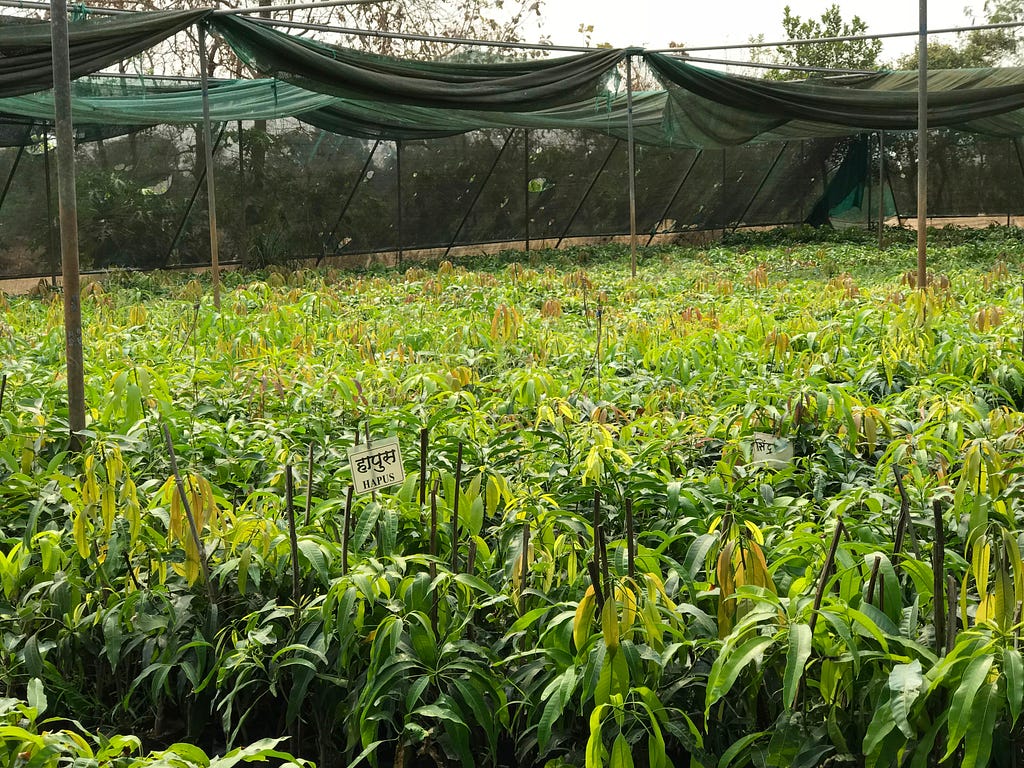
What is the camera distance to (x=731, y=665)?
1.68 meters

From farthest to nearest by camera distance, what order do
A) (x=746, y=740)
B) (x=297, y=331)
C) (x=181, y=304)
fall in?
(x=181, y=304) < (x=297, y=331) < (x=746, y=740)

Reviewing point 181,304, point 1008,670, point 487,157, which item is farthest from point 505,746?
point 487,157

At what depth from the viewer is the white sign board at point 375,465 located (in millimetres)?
2355

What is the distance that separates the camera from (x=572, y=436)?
2920 mm

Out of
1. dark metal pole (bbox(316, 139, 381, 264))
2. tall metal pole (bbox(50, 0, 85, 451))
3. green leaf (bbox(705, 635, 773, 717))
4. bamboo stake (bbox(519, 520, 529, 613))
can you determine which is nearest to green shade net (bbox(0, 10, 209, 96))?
tall metal pole (bbox(50, 0, 85, 451))

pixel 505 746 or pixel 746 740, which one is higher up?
pixel 746 740

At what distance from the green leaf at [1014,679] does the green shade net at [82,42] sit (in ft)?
18.3

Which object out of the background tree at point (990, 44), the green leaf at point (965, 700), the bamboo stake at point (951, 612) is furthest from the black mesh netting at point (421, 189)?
the green leaf at point (965, 700)

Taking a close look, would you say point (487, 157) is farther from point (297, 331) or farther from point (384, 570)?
point (384, 570)

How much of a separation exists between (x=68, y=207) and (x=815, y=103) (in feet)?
25.9

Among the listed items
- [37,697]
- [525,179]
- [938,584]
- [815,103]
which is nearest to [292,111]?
[525,179]

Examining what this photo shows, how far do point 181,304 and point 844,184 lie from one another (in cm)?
1263

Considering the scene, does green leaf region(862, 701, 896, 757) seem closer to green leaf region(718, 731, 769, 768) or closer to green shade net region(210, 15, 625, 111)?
green leaf region(718, 731, 769, 768)

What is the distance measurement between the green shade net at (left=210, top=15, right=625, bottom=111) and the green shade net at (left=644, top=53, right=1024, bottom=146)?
103 centimetres
